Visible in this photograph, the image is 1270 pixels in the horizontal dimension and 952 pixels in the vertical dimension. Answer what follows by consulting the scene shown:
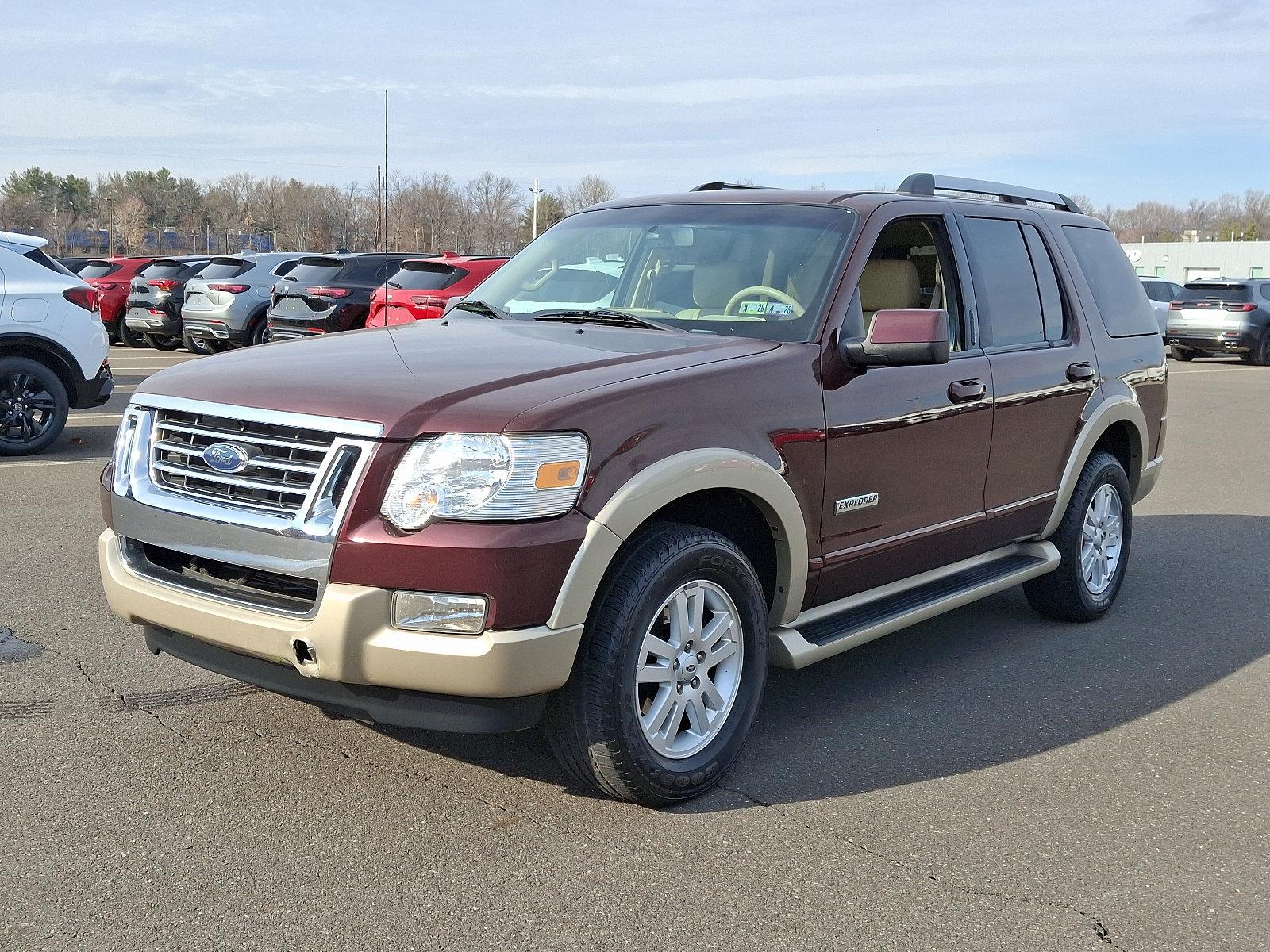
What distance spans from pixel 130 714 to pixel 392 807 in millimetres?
1254

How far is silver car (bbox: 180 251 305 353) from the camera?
18.3m

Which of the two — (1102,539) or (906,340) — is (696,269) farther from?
(1102,539)

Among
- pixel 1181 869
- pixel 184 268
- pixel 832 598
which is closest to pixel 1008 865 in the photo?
pixel 1181 869

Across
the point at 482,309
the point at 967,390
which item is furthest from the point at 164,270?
the point at 967,390

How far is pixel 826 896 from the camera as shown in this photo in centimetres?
325

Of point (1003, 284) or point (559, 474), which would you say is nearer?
point (559, 474)

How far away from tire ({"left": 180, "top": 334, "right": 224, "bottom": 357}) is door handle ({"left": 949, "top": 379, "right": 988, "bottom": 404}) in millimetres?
15691

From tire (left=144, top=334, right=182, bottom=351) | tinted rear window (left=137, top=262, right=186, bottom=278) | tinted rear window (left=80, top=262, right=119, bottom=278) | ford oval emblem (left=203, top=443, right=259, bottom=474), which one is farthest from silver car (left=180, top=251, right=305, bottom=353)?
→ ford oval emblem (left=203, top=443, right=259, bottom=474)

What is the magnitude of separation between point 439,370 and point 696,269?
1.36 m

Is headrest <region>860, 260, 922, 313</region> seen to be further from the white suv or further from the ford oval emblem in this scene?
the white suv

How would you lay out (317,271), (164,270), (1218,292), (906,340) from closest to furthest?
(906,340) → (317,271) → (164,270) → (1218,292)

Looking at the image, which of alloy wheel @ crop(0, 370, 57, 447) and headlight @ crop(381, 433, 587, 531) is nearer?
headlight @ crop(381, 433, 587, 531)

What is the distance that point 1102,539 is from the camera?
19.9 feet

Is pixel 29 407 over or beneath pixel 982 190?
beneath
